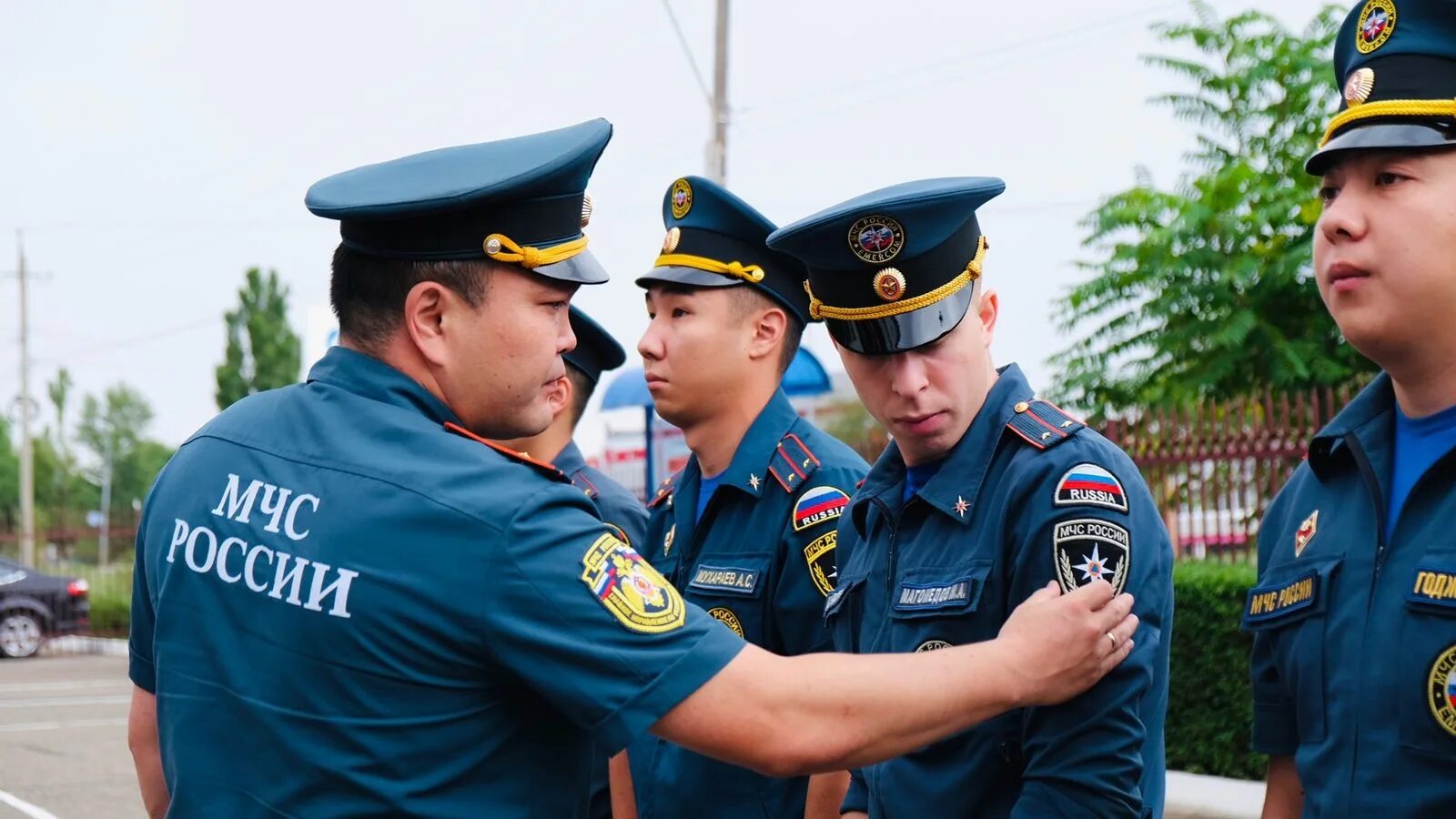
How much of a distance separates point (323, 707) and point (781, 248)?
132 centimetres

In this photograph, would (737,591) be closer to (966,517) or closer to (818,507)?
(818,507)

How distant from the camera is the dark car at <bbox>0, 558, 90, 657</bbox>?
21.0 meters

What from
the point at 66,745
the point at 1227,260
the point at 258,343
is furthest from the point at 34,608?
the point at 258,343

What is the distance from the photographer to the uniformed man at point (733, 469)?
345 cm

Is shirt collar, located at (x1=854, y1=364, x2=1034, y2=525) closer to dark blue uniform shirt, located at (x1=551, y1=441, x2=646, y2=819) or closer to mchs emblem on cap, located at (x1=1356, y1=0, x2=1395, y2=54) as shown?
mchs emblem on cap, located at (x1=1356, y1=0, x2=1395, y2=54)

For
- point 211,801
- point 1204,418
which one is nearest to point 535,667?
point 211,801

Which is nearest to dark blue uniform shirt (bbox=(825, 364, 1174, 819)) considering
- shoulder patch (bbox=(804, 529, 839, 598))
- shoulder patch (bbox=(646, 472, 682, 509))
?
shoulder patch (bbox=(804, 529, 839, 598))

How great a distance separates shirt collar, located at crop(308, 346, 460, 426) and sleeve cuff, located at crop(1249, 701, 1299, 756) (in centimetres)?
149

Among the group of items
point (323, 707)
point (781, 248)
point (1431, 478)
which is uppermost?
point (781, 248)

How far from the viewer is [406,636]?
82.7 inches

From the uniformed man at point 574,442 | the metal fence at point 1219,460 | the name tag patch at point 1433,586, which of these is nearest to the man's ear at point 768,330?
the uniformed man at point 574,442

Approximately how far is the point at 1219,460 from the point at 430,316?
23.6 feet

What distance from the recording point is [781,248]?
9.67ft

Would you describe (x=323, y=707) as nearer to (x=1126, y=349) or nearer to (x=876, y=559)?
(x=876, y=559)
